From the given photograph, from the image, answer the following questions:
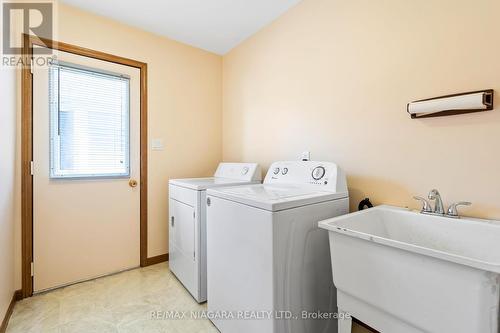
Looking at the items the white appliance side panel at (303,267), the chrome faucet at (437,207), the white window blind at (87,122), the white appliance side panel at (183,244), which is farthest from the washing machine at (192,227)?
the chrome faucet at (437,207)

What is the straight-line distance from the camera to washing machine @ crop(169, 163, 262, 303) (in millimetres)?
1770

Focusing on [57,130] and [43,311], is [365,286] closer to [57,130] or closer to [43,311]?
[43,311]

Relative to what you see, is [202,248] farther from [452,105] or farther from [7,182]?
[452,105]

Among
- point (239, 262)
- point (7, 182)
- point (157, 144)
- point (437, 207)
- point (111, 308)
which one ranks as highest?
point (157, 144)

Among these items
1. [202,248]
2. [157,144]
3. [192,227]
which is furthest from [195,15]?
[202,248]

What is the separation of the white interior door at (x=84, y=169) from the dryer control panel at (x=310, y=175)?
142 cm

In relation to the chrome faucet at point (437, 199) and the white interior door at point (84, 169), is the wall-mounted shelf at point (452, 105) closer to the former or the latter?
the chrome faucet at point (437, 199)

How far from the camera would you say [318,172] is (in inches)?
61.3

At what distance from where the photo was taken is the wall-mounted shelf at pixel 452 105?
1.04 m

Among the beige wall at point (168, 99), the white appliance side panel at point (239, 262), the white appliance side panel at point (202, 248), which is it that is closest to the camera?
the white appliance side panel at point (239, 262)

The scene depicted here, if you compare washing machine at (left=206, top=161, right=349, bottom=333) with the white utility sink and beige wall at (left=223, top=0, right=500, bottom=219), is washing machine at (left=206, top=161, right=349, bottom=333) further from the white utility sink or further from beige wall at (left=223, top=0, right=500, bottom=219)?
beige wall at (left=223, top=0, right=500, bottom=219)

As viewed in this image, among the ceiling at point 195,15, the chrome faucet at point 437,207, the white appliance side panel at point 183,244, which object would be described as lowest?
the white appliance side panel at point 183,244

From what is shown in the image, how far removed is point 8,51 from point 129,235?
171cm

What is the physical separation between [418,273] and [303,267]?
0.54m
